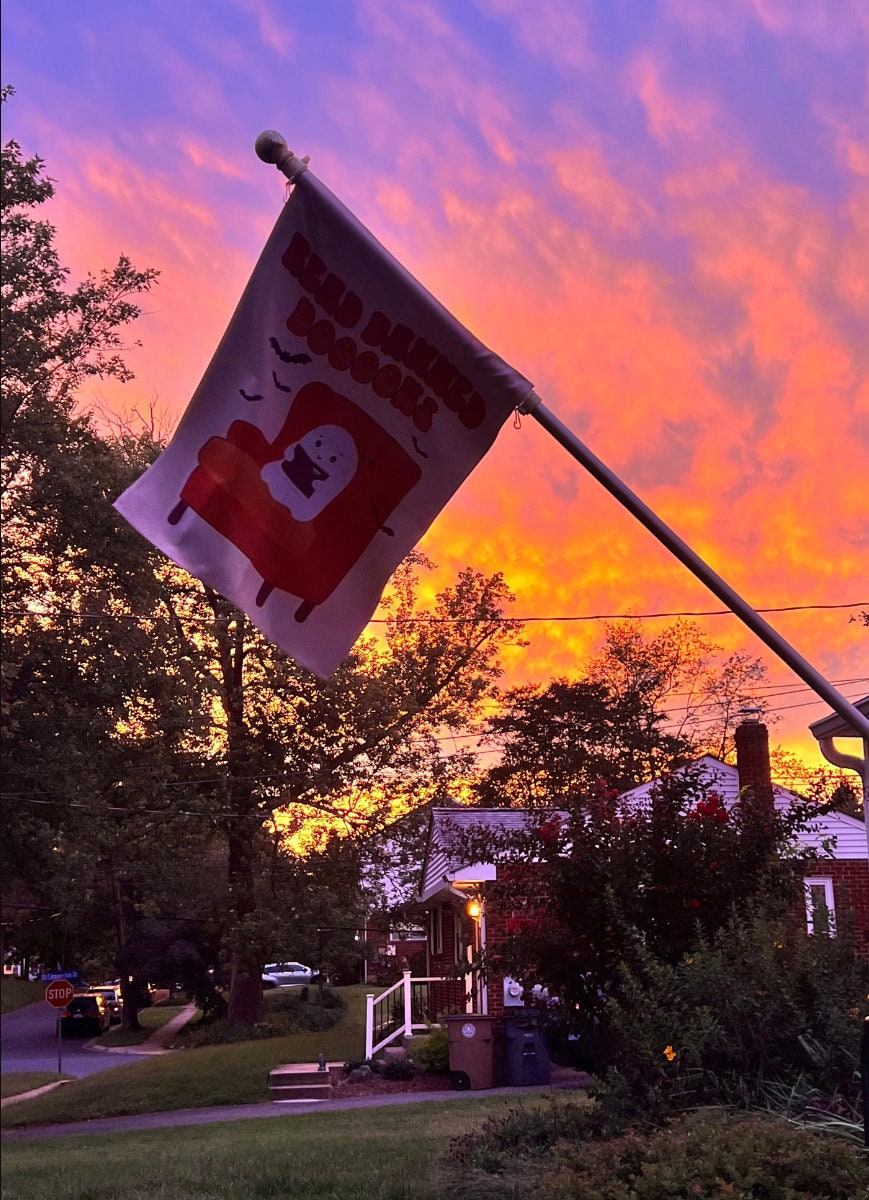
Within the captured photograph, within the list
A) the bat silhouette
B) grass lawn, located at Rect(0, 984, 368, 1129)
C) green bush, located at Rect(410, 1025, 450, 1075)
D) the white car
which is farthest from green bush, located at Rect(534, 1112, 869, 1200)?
the white car

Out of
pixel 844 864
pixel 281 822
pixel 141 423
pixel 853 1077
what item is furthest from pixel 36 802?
pixel 853 1077

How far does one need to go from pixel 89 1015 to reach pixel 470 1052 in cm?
658

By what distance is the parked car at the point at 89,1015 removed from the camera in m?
18.4

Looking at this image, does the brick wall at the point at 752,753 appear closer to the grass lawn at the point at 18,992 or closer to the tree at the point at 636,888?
the tree at the point at 636,888

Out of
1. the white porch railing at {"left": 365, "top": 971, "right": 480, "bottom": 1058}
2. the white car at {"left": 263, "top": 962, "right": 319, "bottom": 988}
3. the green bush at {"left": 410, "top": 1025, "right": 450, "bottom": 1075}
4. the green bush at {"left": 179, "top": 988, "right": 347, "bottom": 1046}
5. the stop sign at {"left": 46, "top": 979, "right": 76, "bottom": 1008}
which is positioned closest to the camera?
the stop sign at {"left": 46, "top": 979, "right": 76, "bottom": 1008}

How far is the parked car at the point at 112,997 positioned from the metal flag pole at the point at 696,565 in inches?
747

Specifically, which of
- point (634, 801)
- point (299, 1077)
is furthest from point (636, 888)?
point (299, 1077)

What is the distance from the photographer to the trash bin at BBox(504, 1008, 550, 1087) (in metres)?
19.2

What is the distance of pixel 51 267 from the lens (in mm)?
21547

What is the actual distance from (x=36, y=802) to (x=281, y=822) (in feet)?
40.1

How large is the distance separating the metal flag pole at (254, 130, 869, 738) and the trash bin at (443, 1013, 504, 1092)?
16115 mm

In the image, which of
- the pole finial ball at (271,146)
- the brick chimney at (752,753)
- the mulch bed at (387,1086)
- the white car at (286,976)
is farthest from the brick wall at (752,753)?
the white car at (286,976)

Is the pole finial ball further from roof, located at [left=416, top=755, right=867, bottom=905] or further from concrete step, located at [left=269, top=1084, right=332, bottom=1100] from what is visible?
concrete step, located at [left=269, top=1084, right=332, bottom=1100]


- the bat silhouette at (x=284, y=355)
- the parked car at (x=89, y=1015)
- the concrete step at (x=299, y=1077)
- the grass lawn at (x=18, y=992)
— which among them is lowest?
the concrete step at (x=299, y=1077)
